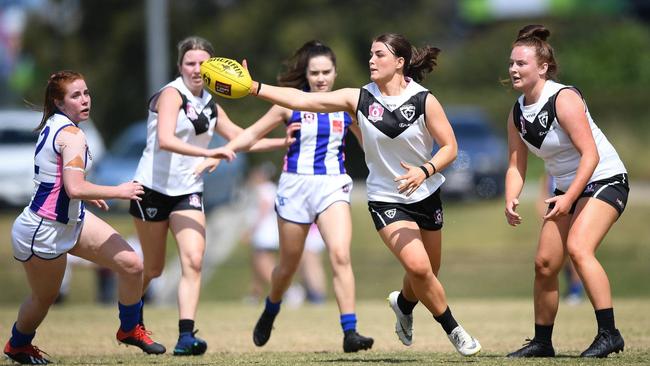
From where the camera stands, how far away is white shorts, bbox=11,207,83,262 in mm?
6965

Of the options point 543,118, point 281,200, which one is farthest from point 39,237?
point 543,118

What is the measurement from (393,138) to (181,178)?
1.81m

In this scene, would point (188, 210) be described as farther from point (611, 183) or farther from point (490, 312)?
point (490, 312)

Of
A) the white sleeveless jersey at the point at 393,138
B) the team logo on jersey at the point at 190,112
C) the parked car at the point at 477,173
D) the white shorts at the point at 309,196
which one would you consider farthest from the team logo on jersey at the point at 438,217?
the parked car at the point at 477,173

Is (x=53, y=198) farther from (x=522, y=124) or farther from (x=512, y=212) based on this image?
(x=522, y=124)

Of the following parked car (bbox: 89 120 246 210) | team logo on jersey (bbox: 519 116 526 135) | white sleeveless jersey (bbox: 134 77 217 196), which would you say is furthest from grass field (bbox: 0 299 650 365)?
parked car (bbox: 89 120 246 210)

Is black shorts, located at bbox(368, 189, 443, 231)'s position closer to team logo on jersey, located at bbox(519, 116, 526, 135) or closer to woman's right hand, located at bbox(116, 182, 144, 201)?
team logo on jersey, located at bbox(519, 116, 526, 135)

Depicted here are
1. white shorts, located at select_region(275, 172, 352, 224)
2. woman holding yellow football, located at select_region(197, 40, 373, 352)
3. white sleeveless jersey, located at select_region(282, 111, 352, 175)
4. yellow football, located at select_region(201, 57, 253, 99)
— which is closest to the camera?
yellow football, located at select_region(201, 57, 253, 99)

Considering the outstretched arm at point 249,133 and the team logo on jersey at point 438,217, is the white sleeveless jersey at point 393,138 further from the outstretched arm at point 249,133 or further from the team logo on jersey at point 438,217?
the outstretched arm at point 249,133

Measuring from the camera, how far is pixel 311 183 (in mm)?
8336

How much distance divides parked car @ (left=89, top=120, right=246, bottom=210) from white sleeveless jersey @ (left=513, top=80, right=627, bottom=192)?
12.2 m

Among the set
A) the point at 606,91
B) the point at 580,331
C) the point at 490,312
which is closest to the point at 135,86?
the point at 606,91

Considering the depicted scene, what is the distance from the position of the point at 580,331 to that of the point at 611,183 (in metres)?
2.55

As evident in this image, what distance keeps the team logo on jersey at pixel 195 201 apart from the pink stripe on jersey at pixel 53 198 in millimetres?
1292
